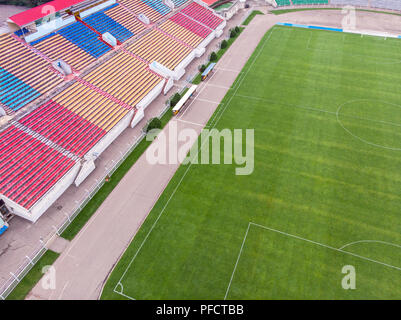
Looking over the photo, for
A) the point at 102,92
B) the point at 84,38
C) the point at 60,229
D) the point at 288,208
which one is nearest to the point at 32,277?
the point at 60,229

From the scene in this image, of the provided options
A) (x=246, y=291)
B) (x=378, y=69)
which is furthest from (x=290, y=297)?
(x=378, y=69)

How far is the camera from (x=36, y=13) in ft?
125

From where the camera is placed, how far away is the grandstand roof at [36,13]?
119 feet

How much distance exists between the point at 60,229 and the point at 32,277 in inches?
168

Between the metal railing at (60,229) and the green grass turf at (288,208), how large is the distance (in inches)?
254

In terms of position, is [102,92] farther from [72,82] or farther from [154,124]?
[154,124]

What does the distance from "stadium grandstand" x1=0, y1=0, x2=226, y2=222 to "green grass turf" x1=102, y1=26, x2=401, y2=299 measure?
10.3m

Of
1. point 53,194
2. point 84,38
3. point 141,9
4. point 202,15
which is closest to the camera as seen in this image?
point 53,194

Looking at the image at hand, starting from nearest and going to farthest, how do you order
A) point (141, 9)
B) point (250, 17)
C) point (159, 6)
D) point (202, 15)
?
point (141, 9) → point (159, 6) → point (202, 15) → point (250, 17)

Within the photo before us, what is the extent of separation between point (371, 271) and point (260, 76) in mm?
31821

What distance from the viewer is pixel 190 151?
109 feet

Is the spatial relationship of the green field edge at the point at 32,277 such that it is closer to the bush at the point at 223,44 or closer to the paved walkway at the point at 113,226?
the paved walkway at the point at 113,226

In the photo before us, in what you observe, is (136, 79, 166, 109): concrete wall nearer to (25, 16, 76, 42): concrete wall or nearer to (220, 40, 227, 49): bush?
(220, 40, 227, 49): bush
